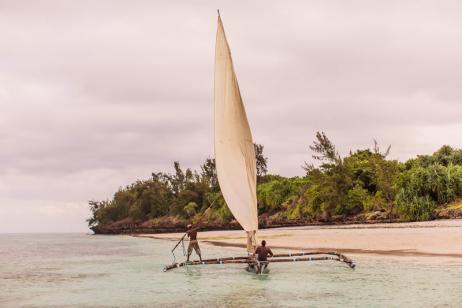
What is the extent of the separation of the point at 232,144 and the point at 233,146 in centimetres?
10

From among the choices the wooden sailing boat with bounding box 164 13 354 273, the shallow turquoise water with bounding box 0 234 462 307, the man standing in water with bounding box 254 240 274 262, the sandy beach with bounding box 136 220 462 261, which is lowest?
the shallow turquoise water with bounding box 0 234 462 307

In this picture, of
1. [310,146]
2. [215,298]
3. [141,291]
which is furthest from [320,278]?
[310,146]

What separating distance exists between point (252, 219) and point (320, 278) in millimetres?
4227

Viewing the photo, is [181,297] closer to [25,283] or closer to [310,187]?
[25,283]

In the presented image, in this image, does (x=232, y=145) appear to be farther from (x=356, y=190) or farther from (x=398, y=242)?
(x=356, y=190)

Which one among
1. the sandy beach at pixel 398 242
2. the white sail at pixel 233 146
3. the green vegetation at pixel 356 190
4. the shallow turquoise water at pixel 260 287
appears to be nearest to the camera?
the shallow turquoise water at pixel 260 287

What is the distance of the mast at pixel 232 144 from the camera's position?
23672 millimetres

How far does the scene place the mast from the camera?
77.7 feet

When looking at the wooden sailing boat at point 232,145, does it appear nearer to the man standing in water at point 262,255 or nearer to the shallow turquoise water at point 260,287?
the man standing in water at point 262,255

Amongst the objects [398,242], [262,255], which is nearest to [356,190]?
[398,242]

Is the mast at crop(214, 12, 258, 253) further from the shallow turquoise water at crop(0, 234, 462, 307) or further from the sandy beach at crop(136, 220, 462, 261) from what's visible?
the sandy beach at crop(136, 220, 462, 261)

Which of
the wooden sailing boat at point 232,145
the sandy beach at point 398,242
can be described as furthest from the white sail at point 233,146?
the sandy beach at point 398,242

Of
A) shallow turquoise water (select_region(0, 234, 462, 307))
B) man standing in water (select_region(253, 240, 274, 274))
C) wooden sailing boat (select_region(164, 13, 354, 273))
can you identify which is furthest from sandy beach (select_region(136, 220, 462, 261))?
wooden sailing boat (select_region(164, 13, 354, 273))

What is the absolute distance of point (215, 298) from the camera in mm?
19359
